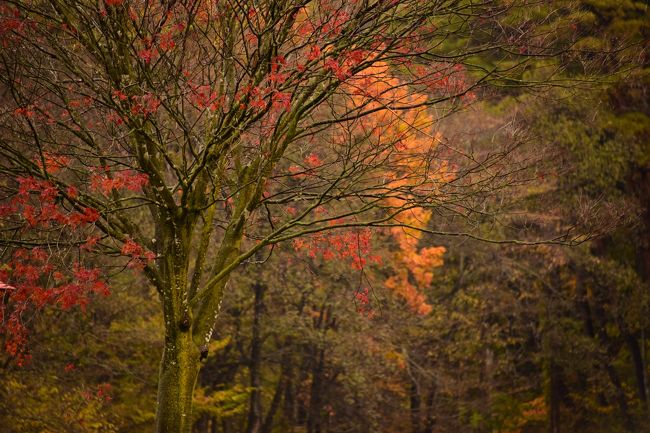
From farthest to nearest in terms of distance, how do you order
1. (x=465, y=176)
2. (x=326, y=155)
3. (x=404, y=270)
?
(x=404, y=270), (x=326, y=155), (x=465, y=176)

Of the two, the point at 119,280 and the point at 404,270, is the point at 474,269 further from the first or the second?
the point at 119,280

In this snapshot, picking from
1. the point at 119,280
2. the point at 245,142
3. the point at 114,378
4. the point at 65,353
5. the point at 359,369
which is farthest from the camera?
the point at 359,369

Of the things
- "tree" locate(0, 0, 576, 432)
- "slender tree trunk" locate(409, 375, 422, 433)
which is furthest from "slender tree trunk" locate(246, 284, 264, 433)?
"tree" locate(0, 0, 576, 432)

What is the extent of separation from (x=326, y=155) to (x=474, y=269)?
45.1 feet

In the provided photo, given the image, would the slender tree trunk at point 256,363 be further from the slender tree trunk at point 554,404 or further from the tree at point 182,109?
the tree at point 182,109

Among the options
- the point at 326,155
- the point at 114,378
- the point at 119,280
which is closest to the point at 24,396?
the point at 119,280

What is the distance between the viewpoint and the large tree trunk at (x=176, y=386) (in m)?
6.07

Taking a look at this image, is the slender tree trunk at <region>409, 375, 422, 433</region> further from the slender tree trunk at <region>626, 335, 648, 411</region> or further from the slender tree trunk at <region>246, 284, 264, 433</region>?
the slender tree trunk at <region>626, 335, 648, 411</region>

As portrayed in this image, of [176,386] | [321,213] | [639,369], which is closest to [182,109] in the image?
[176,386]

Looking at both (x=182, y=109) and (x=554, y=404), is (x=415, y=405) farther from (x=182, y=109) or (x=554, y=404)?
(x=182, y=109)

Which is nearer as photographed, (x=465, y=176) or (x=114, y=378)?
(x=465, y=176)

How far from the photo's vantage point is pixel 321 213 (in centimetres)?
1472

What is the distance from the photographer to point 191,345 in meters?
6.26

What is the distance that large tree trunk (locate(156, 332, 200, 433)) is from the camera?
607 centimetres
